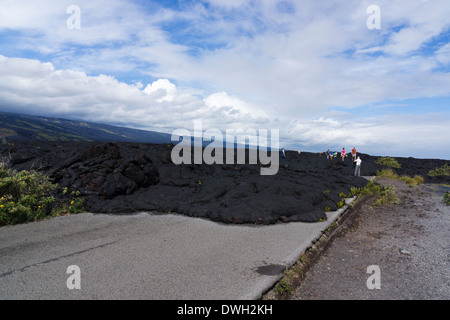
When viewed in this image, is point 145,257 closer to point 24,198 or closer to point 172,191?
point 24,198

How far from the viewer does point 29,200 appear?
7102mm

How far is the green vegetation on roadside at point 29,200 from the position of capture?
257 inches

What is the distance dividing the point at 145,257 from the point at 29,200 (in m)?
4.65

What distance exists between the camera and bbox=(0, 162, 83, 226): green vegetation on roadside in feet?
21.4

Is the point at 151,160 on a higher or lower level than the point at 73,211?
higher

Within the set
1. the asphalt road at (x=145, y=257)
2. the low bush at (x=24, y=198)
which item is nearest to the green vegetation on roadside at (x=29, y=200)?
the low bush at (x=24, y=198)

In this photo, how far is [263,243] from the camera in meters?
5.61

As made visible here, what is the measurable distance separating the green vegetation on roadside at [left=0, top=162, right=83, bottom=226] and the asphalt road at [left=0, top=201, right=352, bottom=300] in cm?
41

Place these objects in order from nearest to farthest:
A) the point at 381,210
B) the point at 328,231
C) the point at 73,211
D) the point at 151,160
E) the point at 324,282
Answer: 1. the point at 324,282
2. the point at 328,231
3. the point at 73,211
4. the point at 381,210
5. the point at 151,160

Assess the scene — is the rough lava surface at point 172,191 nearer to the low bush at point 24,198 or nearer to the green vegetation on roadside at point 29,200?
the green vegetation on roadside at point 29,200

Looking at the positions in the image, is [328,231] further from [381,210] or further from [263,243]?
[381,210]

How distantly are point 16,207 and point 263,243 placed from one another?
6.07m

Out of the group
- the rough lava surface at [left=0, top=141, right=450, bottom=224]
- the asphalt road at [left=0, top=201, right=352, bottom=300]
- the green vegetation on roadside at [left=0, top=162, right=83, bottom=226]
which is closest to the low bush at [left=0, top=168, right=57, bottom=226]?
the green vegetation on roadside at [left=0, top=162, right=83, bottom=226]
